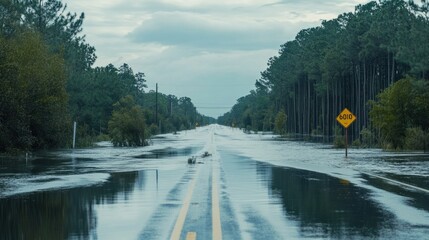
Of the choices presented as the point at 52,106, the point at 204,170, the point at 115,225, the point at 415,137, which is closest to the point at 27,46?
the point at 52,106

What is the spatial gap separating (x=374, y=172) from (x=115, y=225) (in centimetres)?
1511

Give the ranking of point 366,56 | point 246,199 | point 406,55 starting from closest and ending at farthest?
point 246,199
point 406,55
point 366,56

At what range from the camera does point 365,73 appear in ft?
292

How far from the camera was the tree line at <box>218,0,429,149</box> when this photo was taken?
5084 centimetres

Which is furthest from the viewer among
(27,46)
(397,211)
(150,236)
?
(27,46)

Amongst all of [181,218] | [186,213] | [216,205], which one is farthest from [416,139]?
[181,218]

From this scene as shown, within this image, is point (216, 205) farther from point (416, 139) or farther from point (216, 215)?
Answer: point (416, 139)

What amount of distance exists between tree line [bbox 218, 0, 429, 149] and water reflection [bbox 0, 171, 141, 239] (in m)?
34.2

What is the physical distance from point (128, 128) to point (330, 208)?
46.2 meters

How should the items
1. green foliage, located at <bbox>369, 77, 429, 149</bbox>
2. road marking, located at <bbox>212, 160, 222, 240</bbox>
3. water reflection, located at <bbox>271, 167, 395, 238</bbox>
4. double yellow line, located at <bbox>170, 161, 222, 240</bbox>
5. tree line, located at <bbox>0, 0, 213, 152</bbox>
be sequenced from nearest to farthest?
double yellow line, located at <bbox>170, 161, 222, 240</bbox> < road marking, located at <bbox>212, 160, 222, 240</bbox> < water reflection, located at <bbox>271, 167, 395, 238</bbox> < tree line, located at <bbox>0, 0, 213, 152</bbox> < green foliage, located at <bbox>369, 77, 429, 149</bbox>

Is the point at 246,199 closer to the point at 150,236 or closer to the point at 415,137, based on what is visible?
the point at 150,236

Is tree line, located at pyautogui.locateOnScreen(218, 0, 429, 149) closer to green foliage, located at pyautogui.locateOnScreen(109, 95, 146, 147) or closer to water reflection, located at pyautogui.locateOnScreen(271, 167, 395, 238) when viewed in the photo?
green foliage, located at pyautogui.locateOnScreen(109, 95, 146, 147)

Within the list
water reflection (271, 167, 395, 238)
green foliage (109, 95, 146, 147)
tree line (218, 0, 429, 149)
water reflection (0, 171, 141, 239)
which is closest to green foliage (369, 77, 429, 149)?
tree line (218, 0, 429, 149)

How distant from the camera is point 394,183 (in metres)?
19.8
